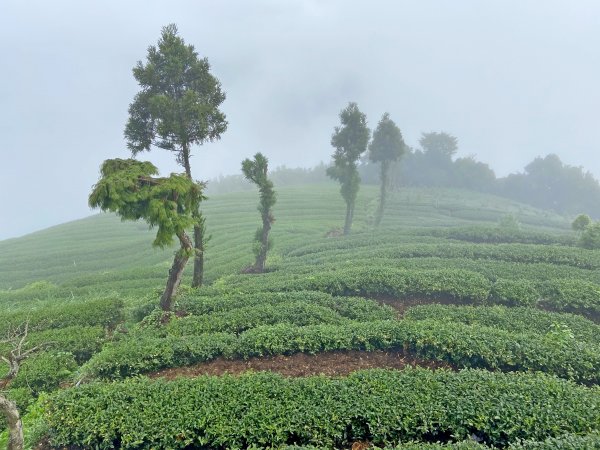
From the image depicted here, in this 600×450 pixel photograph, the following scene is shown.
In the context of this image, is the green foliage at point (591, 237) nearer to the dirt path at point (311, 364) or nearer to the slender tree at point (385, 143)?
the dirt path at point (311, 364)

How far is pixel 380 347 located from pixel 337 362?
75.9 inches

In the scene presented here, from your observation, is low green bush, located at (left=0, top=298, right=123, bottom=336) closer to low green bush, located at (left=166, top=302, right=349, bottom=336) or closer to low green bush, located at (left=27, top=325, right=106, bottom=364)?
low green bush, located at (left=27, top=325, right=106, bottom=364)

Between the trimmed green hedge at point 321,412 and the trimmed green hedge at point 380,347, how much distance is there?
1.76 meters

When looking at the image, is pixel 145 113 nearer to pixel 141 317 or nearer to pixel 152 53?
pixel 152 53

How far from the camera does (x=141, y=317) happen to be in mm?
18688

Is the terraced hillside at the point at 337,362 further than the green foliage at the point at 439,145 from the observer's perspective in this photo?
No

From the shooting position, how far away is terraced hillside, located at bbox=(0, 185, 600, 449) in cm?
925

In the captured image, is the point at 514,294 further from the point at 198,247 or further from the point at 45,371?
the point at 45,371

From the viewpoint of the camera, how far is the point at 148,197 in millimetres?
15727

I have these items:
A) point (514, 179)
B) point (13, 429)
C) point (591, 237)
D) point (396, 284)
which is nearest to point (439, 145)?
point (514, 179)

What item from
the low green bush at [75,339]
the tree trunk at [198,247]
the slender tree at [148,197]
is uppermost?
the slender tree at [148,197]

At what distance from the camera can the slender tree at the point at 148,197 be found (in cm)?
1495

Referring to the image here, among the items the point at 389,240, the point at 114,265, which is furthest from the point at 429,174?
the point at 114,265

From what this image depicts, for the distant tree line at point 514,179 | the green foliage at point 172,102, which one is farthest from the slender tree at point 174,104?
the distant tree line at point 514,179
